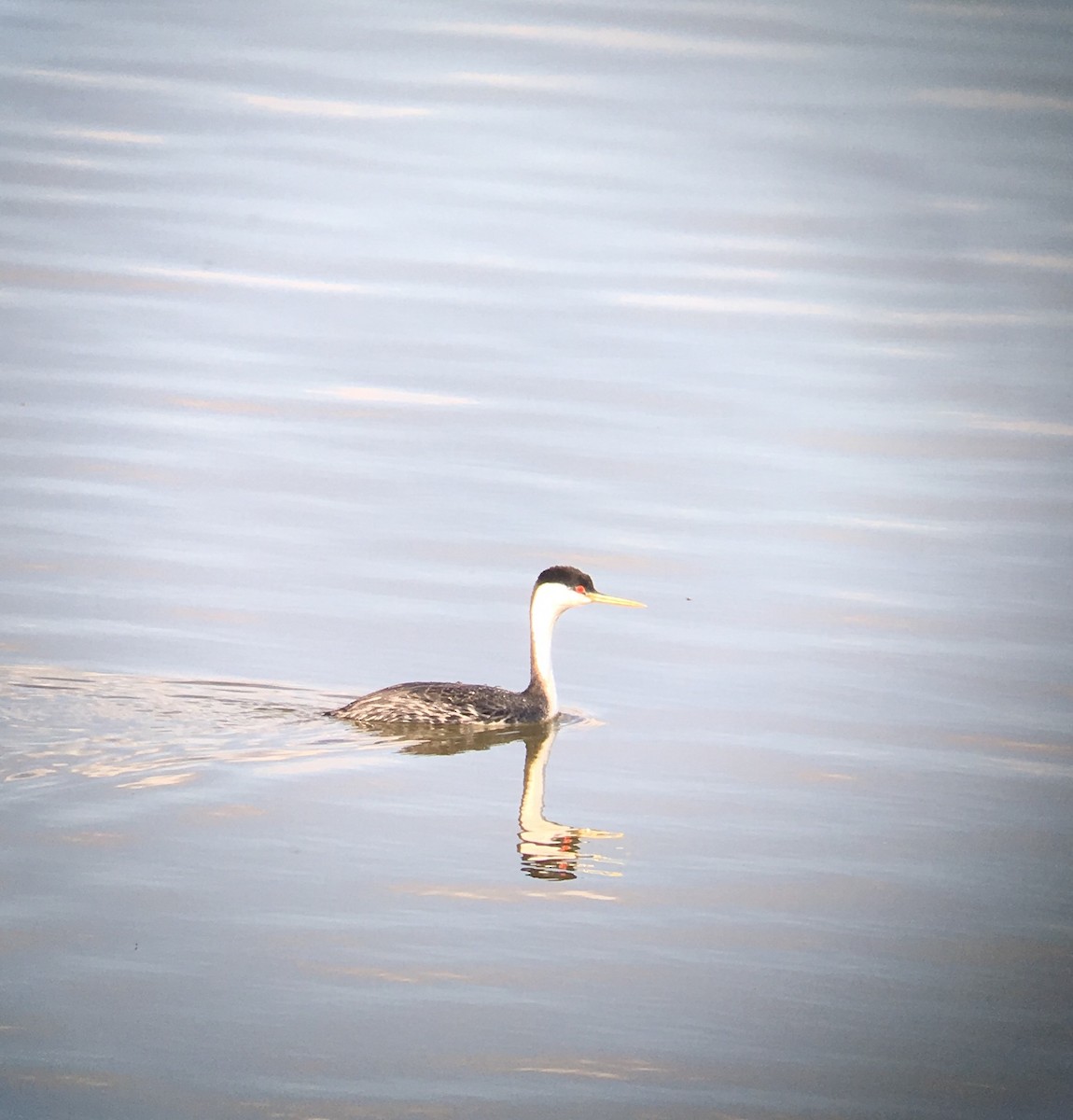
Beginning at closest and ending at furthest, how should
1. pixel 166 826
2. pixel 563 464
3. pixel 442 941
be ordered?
1. pixel 442 941
2. pixel 166 826
3. pixel 563 464

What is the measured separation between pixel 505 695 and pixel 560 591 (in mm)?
551

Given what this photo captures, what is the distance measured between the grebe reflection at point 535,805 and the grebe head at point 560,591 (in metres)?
0.57

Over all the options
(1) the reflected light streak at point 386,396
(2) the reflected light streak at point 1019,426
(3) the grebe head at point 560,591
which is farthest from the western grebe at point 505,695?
(2) the reflected light streak at point 1019,426

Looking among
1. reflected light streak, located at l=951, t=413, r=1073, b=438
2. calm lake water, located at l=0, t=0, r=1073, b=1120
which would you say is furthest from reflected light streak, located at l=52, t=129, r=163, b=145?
reflected light streak, located at l=951, t=413, r=1073, b=438

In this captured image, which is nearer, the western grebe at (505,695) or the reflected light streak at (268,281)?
the western grebe at (505,695)

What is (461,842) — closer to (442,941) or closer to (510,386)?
(442,941)

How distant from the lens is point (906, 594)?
9281 mm

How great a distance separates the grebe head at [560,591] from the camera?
26.4ft

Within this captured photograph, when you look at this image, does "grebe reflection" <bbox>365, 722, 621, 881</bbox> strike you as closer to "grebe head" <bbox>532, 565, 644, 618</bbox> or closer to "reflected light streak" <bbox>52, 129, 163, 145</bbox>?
"grebe head" <bbox>532, 565, 644, 618</bbox>

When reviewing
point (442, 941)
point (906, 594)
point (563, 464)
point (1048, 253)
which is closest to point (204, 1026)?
point (442, 941)

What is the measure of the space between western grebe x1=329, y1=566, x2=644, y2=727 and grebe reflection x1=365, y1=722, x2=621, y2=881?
0.06 meters

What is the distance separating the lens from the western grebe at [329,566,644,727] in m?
7.32

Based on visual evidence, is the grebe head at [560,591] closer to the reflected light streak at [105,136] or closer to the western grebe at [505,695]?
the western grebe at [505,695]

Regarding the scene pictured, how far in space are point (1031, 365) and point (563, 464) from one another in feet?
12.9
